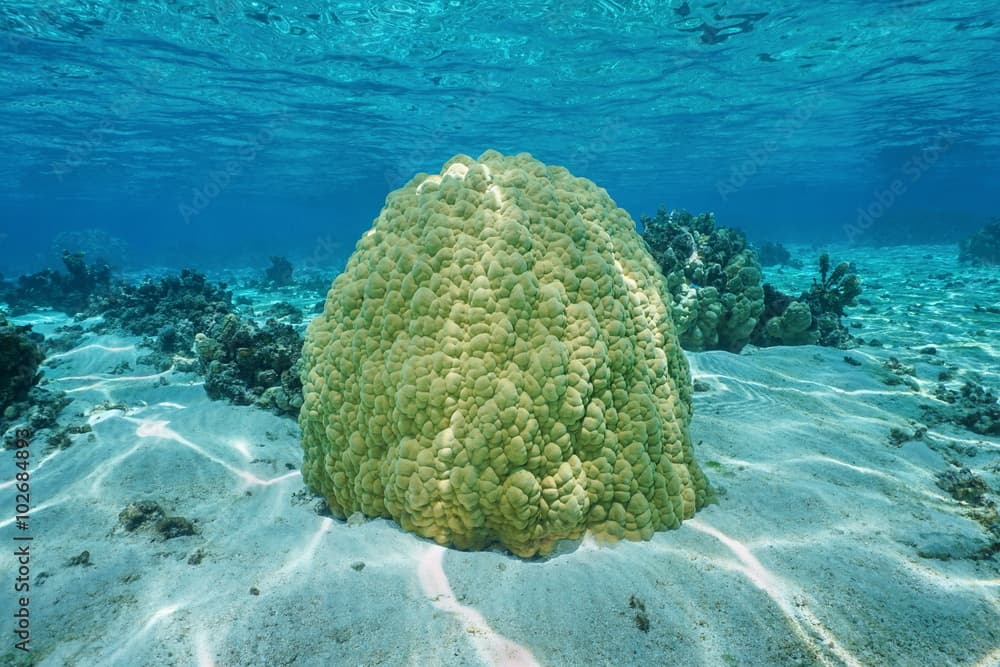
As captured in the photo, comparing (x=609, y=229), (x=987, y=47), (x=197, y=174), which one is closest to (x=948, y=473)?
(x=609, y=229)

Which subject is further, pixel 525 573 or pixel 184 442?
pixel 184 442

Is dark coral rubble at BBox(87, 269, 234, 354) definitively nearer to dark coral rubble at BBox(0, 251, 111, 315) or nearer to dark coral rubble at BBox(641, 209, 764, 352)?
dark coral rubble at BBox(0, 251, 111, 315)

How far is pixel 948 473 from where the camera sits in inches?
158

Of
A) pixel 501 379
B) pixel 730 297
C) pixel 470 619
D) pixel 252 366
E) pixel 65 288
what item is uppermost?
pixel 730 297

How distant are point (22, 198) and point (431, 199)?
8196 centimetres

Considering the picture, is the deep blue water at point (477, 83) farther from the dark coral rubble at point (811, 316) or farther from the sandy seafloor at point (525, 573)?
the sandy seafloor at point (525, 573)

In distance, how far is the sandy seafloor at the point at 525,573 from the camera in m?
2.36

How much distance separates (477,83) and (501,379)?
23737 mm

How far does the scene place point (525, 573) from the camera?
2799mm

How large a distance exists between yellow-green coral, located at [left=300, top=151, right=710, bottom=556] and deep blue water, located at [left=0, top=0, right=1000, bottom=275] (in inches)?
607

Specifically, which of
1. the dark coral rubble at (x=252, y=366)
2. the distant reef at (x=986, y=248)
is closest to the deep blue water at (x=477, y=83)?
the distant reef at (x=986, y=248)

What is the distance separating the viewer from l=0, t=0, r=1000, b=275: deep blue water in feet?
52.9

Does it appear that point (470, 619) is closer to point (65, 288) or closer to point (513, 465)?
point (513, 465)

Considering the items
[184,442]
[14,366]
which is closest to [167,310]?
[14,366]
